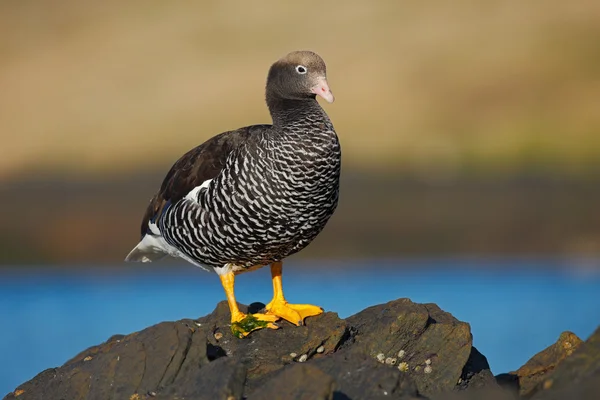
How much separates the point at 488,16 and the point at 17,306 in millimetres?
15503

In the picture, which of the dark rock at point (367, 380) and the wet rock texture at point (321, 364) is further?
the dark rock at point (367, 380)

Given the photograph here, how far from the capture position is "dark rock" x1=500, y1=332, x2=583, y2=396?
21.1ft

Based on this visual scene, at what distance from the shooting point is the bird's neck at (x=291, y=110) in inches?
297

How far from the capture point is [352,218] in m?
17.8

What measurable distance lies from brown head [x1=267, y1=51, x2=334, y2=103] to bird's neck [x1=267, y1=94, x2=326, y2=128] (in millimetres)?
25

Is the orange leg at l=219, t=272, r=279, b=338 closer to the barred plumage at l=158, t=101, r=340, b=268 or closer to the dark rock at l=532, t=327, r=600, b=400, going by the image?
the barred plumage at l=158, t=101, r=340, b=268

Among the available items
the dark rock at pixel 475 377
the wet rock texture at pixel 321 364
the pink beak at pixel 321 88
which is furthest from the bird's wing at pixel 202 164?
the dark rock at pixel 475 377

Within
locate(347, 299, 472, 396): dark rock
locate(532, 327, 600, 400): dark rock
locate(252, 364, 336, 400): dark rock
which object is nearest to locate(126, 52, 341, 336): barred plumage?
locate(347, 299, 472, 396): dark rock

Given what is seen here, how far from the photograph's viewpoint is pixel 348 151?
836 inches

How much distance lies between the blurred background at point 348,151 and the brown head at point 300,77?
3951 millimetres

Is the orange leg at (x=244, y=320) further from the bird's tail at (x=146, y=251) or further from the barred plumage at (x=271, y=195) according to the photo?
the bird's tail at (x=146, y=251)

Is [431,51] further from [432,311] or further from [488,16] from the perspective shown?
[432,311]

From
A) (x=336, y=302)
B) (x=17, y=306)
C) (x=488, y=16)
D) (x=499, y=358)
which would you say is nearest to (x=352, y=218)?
(x=336, y=302)

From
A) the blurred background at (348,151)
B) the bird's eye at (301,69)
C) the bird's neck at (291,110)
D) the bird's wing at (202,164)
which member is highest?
the blurred background at (348,151)
